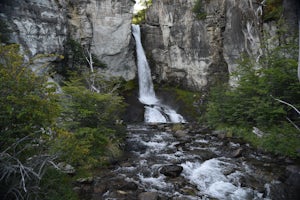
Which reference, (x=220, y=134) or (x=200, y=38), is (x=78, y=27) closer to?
(x=200, y=38)

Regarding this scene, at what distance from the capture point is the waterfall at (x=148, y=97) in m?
22.1

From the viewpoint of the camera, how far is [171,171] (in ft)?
27.7

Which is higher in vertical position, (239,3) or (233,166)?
(239,3)

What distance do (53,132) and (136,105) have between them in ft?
59.7

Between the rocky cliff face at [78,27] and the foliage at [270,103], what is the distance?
47.8ft

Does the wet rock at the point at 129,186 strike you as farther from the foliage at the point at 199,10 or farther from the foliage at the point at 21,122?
the foliage at the point at 199,10

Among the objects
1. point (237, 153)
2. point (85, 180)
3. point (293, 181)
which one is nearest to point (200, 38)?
point (237, 153)

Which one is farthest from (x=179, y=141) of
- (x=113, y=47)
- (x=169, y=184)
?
(x=113, y=47)

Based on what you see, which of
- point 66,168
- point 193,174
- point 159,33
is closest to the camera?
point 66,168

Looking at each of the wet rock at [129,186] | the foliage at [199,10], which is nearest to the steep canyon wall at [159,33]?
the foliage at [199,10]

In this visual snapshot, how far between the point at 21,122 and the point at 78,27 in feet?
71.7

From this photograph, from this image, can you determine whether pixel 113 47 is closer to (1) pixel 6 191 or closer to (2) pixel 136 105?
(2) pixel 136 105

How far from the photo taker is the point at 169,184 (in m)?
7.68

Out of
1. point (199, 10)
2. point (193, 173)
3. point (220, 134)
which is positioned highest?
point (199, 10)
